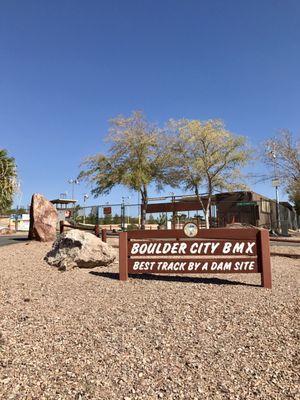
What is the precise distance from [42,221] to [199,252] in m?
8.27

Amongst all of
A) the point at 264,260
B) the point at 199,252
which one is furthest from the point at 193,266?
the point at 264,260

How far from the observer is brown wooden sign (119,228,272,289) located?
259 inches

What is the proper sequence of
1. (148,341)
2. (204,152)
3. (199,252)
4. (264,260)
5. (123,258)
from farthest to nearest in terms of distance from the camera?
(204,152)
(123,258)
(199,252)
(264,260)
(148,341)

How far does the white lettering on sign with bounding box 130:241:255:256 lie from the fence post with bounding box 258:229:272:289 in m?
0.18

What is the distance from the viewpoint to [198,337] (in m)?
3.98

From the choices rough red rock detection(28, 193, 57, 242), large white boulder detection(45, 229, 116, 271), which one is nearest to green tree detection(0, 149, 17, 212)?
rough red rock detection(28, 193, 57, 242)

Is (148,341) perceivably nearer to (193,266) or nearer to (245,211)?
(193,266)

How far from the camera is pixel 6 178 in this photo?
3497 centimetres

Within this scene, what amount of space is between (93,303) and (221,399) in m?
2.82

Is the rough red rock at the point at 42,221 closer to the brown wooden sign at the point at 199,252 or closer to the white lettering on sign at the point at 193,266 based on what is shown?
the brown wooden sign at the point at 199,252

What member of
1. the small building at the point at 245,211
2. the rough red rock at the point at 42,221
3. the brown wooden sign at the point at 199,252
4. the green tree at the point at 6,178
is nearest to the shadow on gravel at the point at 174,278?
the brown wooden sign at the point at 199,252

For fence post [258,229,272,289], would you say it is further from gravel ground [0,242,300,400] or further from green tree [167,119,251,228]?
green tree [167,119,251,228]

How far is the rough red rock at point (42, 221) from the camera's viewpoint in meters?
13.2

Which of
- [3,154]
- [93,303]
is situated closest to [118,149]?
[3,154]
